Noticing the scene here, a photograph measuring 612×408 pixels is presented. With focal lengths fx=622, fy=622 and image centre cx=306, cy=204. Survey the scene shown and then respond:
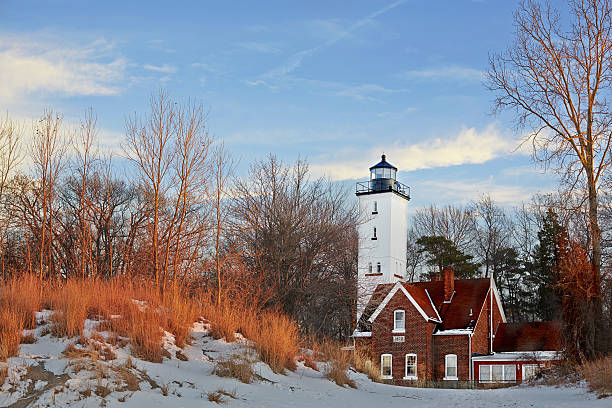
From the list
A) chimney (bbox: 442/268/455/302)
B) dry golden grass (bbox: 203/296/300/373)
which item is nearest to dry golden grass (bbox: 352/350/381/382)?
dry golden grass (bbox: 203/296/300/373)

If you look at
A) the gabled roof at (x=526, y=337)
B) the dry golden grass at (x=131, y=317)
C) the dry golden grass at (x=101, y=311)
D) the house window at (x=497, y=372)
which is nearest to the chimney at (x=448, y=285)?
the gabled roof at (x=526, y=337)

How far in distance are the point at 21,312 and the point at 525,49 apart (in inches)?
781

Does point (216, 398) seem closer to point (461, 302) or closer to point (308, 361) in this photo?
point (308, 361)

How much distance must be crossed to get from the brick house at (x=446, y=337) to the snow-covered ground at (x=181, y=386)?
16.6m

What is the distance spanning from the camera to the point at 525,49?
2369 cm

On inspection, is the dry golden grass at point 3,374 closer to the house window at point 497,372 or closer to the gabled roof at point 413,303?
the gabled roof at point 413,303

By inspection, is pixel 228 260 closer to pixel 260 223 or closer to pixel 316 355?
pixel 260 223

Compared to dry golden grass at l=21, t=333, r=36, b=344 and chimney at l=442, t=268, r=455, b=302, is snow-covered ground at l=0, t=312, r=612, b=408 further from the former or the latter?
chimney at l=442, t=268, r=455, b=302

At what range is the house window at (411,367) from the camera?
33000 millimetres

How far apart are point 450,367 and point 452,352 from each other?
0.79m

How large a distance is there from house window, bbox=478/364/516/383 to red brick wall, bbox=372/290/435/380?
266 cm

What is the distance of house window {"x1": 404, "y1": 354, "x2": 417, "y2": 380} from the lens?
33.0 meters

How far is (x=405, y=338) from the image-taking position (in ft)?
110

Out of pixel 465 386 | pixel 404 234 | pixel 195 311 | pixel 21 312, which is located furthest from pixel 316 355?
pixel 404 234
